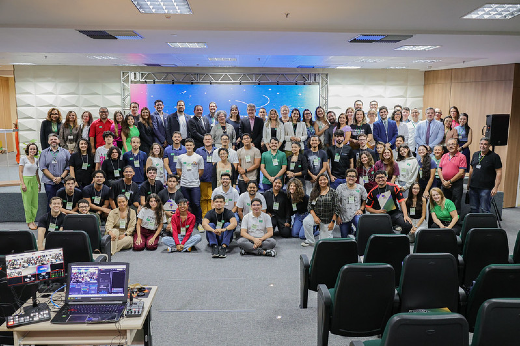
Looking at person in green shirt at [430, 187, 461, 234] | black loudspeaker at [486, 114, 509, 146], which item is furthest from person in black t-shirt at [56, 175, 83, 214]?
black loudspeaker at [486, 114, 509, 146]

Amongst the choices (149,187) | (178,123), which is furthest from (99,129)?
(149,187)

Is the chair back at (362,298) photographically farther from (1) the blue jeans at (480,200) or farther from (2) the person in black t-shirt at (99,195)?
(1) the blue jeans at (480,200)

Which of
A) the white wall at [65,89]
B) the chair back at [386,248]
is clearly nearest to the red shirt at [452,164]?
the chair back at [386,248]

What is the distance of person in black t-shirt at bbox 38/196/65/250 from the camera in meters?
6.10

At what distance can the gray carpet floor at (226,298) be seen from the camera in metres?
4.05

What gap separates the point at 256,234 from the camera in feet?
21.5

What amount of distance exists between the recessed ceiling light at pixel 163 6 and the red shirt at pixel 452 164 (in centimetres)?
541

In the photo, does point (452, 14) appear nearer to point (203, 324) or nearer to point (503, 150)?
point (203, 324)

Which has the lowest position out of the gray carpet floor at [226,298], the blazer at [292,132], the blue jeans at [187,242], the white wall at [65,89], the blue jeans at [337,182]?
the gray carpet floor at [226,298]

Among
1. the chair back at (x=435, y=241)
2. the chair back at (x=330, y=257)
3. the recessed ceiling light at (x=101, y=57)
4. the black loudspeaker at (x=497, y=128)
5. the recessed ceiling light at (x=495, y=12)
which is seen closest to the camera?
the chair back at (x=330, y=257)

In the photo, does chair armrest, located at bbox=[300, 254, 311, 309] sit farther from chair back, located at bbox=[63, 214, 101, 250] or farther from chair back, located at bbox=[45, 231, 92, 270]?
chair back, located at bbox=[63, 214, 101, 250]

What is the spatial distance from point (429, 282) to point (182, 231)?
14.0ft

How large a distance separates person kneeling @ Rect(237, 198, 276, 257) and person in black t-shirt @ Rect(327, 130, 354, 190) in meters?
1.91

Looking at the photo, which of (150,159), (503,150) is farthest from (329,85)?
(150,159)
